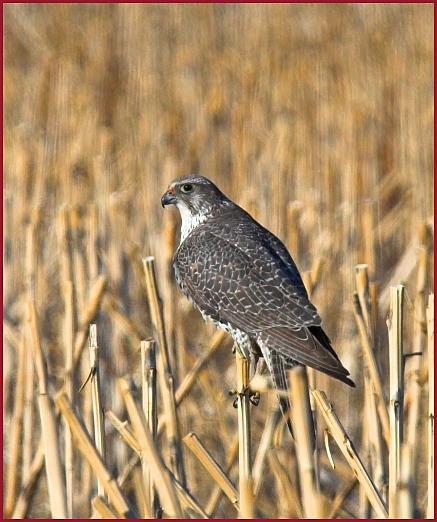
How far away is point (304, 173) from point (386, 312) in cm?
184

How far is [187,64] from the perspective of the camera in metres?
10.1

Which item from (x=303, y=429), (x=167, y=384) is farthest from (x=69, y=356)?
(x=303, y=429)

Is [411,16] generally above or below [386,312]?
above

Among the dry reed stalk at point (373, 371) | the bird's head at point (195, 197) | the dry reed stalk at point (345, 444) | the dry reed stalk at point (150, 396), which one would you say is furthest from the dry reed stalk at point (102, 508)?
the bird's head at point (195, 197)

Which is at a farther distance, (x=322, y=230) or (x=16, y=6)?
(x=16, y=6)

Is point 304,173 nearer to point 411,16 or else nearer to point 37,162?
point 37,162

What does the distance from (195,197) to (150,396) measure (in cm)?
162

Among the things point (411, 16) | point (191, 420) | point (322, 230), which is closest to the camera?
point (191, 420)

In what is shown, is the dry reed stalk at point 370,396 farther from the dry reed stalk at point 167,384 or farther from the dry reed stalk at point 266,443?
the dry reed stalk at point 167,384

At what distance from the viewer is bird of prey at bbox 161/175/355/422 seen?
4305 mm

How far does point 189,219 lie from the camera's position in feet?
16.9

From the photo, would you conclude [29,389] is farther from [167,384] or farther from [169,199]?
[167,384]

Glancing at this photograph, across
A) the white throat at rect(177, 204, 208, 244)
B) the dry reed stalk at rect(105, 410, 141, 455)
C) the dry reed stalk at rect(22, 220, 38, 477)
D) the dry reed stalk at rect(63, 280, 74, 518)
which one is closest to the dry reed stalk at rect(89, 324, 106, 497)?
the dry reed stalk at rect(105, 410, 141, 455)

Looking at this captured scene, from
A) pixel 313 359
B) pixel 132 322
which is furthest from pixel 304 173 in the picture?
pixel 313 359
